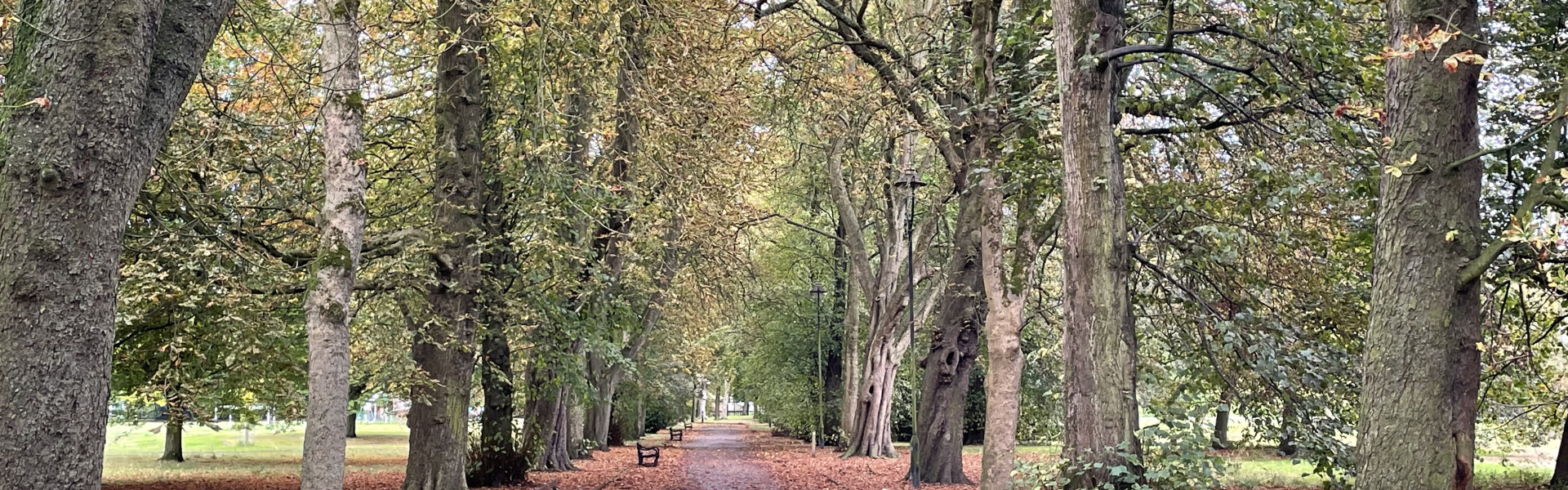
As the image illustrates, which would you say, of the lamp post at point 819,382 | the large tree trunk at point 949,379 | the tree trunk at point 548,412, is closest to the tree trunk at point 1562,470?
the large tree trunk at point 949,379

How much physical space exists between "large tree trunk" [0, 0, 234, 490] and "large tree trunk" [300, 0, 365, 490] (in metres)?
4.43

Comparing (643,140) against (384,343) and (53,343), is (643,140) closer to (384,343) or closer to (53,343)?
(384,343)

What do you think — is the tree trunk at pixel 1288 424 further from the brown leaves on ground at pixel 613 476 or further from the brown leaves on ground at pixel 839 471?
the brown leaves on ground at pixel 613 476

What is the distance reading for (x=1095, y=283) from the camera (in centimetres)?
709

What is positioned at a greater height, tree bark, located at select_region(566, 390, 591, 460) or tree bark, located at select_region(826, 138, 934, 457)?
tree bark, located at select_region(826, 138, 934, 457)

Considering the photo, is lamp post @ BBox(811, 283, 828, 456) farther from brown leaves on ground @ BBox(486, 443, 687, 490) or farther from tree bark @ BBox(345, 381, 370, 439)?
tree bark @ BBox(345, 381, 370, 439)

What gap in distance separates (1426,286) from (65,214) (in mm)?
6391

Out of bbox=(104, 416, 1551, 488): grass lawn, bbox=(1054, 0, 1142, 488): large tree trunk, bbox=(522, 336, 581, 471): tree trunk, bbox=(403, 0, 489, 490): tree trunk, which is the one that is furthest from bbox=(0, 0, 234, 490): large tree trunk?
bbox=(522, 336, 581, 471): tree trunk

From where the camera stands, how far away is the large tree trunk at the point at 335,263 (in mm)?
8414

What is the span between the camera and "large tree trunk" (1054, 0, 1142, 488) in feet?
22.7

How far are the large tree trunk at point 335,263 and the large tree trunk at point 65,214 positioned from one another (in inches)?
175

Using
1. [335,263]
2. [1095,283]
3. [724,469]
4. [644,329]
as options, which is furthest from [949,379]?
[335,263]

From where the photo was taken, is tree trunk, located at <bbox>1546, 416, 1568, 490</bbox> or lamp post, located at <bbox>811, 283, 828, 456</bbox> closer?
tree trunk, located at <bbox>1546, 416, 1568, 490</bbox>

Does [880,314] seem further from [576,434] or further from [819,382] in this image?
[819,382]
